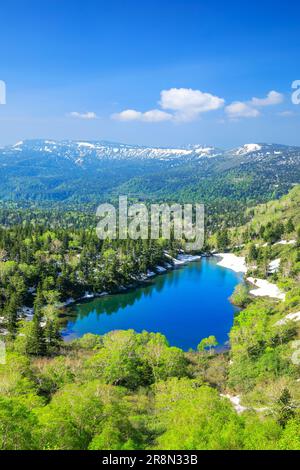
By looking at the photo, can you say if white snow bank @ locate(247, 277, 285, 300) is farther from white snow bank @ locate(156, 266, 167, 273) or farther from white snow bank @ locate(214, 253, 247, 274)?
white snow bank @ locate(156, 266, 167, 273)

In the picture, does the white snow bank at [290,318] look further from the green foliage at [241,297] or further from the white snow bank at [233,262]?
the white snow bank at [233,262]

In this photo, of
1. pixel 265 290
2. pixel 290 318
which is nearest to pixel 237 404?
pixel 290 318

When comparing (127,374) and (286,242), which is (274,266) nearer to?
(286,242)

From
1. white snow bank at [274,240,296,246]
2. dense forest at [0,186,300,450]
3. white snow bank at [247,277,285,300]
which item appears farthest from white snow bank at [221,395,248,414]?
white snow bank at [274,240,296,246]

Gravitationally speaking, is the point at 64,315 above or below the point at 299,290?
below

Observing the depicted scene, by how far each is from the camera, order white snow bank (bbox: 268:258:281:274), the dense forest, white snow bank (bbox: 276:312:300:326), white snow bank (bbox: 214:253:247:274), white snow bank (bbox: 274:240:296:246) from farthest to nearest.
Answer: white snow bank (bbox: 214:253:247:274), white snow bank (bbox: 274:240:296:246), white snow bank (bbox: 268:258:281:274), white snow bank (bbox: 276:312:300:326), the dense forest

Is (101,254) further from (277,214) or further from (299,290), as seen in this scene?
(277,214)

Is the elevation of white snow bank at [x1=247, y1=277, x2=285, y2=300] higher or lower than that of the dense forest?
lower
